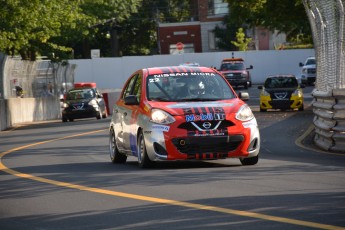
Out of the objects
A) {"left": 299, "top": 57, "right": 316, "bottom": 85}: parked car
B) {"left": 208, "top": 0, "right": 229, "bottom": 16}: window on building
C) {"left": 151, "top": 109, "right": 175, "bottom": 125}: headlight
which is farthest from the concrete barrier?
{"left": 208, "top": 0, "right": 229, "bottom": 16}: window on building

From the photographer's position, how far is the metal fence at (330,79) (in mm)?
19702

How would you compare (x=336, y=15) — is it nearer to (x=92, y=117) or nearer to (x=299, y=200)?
(x=299, y=200)

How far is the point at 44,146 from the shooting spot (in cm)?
2534

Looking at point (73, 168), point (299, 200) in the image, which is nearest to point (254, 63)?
point (73, 168)

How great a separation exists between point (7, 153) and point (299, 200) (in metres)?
13.2

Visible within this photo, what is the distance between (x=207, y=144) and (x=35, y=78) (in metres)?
33.6

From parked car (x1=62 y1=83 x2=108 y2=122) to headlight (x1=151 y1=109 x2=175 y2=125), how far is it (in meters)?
27.2

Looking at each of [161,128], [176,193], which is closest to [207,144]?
[161,128]

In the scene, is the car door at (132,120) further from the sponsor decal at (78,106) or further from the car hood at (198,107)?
the sponsor decal at (78,106)

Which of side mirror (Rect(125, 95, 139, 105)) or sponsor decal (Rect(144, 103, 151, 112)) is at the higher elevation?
side mirror (Rect(125, 95, 139, 105))

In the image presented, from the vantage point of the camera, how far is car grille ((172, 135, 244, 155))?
15352mm

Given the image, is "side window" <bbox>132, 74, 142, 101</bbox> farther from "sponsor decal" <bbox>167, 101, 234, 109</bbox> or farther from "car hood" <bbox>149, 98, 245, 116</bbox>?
"sponsor decal" <bbox>167, 101, 234, 109</bbox>

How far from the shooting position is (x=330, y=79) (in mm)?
23703

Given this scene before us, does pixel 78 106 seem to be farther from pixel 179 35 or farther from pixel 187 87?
pixel 179 35
